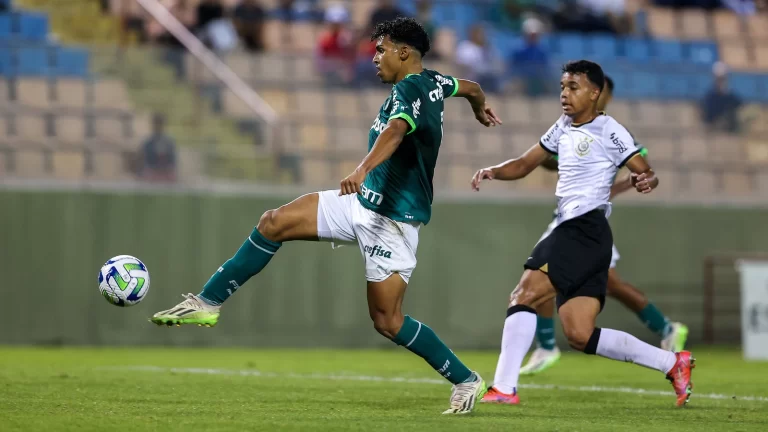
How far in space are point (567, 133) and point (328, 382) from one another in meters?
2.81

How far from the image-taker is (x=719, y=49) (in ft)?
62.1

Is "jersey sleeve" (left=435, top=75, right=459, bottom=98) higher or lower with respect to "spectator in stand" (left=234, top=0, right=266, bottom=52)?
lower

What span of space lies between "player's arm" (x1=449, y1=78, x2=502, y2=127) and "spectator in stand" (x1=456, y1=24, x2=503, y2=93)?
7.34 metres

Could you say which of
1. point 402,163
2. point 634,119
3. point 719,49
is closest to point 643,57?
point 719,49

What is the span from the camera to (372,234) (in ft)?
22.5

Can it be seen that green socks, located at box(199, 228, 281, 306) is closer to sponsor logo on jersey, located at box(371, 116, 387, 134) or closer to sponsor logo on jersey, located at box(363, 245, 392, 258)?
sponsor logo on jersey, located at box(363, 245, 392, 258)

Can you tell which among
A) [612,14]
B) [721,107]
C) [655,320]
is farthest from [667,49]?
[655,320]

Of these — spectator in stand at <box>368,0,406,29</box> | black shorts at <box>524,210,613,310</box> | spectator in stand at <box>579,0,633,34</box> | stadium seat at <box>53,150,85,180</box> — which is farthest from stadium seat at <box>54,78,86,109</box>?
spectator in stand at <box>579,0,633,34</box>

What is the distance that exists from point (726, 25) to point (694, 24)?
1.68 ft

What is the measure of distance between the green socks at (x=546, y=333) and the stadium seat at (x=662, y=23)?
32.8ft

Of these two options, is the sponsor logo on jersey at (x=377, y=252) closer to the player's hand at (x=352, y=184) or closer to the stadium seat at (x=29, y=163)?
the player's hand at (x=352, y=184)

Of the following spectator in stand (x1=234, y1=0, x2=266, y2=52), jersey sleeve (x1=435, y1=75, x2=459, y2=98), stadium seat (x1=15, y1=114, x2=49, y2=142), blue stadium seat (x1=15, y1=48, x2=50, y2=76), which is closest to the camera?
jersey sleeve (x1=435, y1=75, x2=459, y2=98)

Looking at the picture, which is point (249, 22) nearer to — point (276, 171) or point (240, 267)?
point (276, 171)

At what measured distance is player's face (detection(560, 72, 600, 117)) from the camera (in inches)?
303
